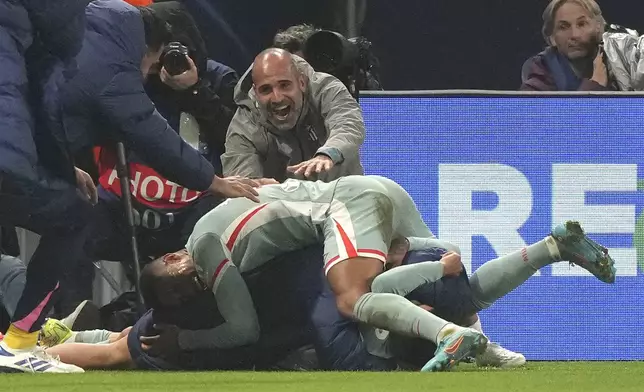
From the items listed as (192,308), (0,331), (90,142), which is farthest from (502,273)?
(0,331)

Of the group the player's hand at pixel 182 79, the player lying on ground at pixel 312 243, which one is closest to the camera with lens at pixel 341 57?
the player's hand at pixel 182 79

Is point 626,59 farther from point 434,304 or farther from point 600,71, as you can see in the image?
point 434,304

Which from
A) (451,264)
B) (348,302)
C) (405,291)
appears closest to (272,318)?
(348,302)

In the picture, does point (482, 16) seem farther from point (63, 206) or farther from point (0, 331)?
point (63, 206)

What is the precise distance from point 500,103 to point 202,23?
1982 mm

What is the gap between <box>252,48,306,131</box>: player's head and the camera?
23.3 ft

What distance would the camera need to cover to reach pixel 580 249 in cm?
646

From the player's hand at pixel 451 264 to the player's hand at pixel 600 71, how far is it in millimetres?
1901

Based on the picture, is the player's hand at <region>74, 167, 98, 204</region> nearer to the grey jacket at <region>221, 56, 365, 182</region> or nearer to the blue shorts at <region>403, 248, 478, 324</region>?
the grey jacket at <region>221, 56, 365, 182</region>

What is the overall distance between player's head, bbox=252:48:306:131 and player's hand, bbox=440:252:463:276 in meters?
1.22

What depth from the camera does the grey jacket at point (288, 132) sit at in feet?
23.5

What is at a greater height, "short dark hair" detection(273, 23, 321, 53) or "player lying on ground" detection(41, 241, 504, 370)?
"short dark hair" detection(273, 23, 321, 53)

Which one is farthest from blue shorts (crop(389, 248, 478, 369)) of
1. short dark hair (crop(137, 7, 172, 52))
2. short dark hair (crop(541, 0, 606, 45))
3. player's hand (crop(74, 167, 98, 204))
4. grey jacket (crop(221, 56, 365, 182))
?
short dark hair (crop(541, 0, 606, 45))

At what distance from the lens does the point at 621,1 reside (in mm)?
9047
